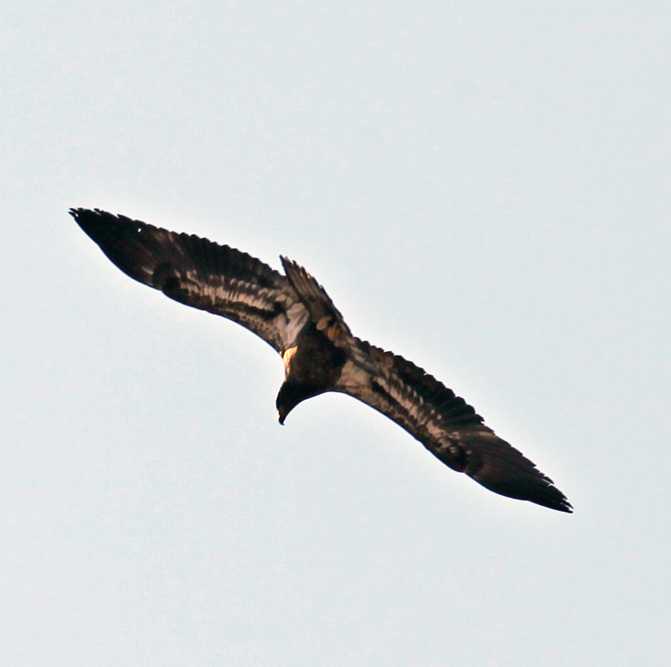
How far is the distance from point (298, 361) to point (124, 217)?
9.04 feet

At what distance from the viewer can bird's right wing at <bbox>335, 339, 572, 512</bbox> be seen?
62.5ft

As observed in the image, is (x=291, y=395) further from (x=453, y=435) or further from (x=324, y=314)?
(x=453, y=435)

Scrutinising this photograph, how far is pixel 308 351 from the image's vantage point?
61.3 ft

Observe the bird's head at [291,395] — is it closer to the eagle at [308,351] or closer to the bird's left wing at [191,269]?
the eagle at [308,351]

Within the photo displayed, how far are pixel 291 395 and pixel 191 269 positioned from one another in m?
1.97

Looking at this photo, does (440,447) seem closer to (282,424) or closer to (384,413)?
(384,413)

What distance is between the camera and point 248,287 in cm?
1889

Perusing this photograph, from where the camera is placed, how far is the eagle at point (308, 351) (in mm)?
18766

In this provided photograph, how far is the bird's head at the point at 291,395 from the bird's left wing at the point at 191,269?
19.5 inches

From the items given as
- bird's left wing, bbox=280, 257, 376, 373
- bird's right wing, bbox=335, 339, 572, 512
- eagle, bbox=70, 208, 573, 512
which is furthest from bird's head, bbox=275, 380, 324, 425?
bird's left wing, bbox=280, 257, 376, 373

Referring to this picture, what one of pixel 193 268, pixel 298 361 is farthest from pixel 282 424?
pixel 193 268

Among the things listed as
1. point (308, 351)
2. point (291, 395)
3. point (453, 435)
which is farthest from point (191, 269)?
point (453, 435)

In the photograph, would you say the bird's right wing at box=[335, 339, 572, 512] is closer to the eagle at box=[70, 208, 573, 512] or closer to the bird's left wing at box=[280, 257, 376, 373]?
the eagle at box=[70, 208, 573, 512]

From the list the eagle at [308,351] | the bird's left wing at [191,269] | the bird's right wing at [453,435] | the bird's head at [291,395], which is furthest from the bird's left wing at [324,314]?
the bird's head at [291,395]
